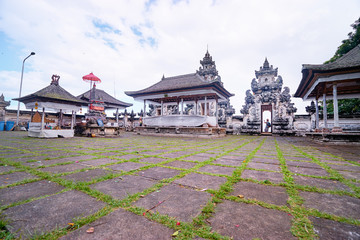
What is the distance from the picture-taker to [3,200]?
151cm

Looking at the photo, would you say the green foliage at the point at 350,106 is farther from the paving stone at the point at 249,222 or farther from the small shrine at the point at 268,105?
the paving stone at the point at 249,222

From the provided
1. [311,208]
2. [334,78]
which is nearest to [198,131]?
[334,78]

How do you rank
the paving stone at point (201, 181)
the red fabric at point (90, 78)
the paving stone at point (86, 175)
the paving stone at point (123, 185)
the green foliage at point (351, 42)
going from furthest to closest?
the green foliage at point (351, 42), the red fabric at point (90, 78), the paving stone at point (86, 175), the paving stone at point (201, 181), the paving stone at point (123, 185)

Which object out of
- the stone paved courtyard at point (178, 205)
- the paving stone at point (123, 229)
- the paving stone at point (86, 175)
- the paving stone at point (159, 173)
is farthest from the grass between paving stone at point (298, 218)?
the paving stone at point (86, 175)

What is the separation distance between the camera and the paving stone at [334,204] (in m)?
1.35

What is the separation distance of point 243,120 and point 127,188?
59.3 ft

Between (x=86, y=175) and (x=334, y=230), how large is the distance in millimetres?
2660

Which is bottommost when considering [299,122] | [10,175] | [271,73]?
[10,175]

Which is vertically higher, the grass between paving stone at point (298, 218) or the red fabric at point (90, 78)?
the red fabric at point (90, 78)

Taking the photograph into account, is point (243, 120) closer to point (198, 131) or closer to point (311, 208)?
point (198, 131)

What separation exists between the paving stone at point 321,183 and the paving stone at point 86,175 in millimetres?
2698

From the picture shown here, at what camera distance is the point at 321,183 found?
2066mm

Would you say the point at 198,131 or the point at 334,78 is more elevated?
the point at 334,78

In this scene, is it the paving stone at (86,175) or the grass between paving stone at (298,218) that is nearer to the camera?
the grass between paving stone at (298,218)
